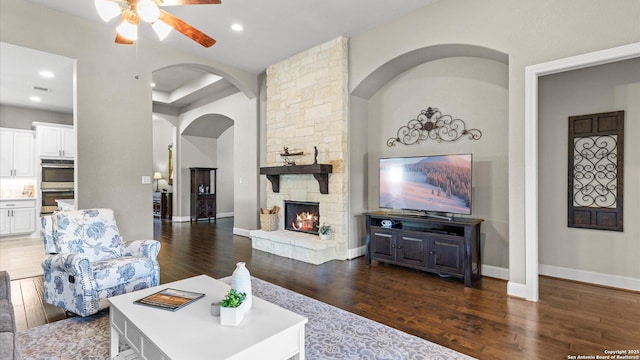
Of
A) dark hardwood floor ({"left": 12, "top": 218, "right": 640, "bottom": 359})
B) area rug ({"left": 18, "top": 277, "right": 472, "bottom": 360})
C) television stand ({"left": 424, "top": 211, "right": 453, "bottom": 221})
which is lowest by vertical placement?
dark hardwood floor ({"left": 12, "top": 218, "right": 640, "bottom": 359})

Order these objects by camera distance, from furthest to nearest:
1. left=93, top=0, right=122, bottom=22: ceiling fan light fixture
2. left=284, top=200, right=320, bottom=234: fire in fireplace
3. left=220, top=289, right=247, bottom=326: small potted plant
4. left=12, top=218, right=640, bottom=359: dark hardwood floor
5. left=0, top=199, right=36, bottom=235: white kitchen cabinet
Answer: left=0, top=199, right=36, bottom=235: white kitchen cabinet, left=284, top=200, right=320, bottom=234: fire in fireplace, left=93, top=0, right=122, bottom=22: ceiling fan light fixture, left=12, top=218, right=640, bottom=359: dark hardwood floor, left=220, top=289, right=247, bottom=326: small potted plant

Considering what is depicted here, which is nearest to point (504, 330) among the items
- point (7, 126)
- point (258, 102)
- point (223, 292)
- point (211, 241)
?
point (223, 292)

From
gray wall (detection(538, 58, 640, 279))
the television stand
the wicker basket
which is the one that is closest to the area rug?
the television stand

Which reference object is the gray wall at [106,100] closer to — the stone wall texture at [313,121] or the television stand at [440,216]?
the stone wall texture at [313,121]

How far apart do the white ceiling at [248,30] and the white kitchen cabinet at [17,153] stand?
87cm

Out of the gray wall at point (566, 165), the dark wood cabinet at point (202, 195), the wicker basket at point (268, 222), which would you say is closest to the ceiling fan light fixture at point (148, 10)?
the wicker basket at point (268, 222)

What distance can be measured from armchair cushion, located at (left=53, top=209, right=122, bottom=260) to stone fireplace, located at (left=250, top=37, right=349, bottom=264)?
7.46ft

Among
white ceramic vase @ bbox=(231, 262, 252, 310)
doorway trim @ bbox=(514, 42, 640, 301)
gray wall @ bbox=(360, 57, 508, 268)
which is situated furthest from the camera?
gray wall @ bbox=(360, 57, 508, 268)

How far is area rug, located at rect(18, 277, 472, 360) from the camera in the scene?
2172 millimetres

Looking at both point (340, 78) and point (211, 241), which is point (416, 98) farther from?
point (211, 241)

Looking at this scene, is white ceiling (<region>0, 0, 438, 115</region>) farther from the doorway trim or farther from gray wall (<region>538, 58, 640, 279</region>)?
gray wall (<region>538, 58, 640, 279</region>)

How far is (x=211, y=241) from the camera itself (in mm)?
6074

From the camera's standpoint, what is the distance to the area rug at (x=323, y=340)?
2.17 meters

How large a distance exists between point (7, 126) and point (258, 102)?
5.63 metres
